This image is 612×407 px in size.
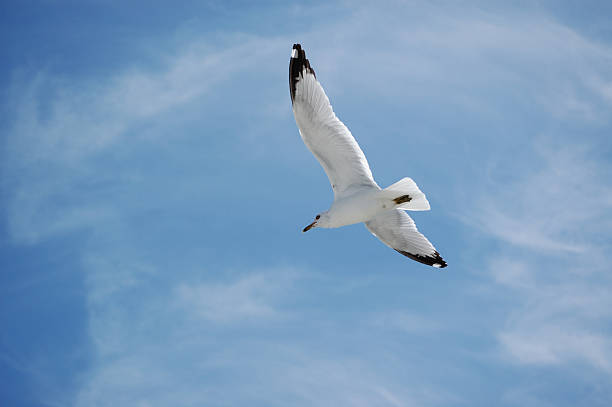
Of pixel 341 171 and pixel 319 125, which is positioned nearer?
pixel 319 125

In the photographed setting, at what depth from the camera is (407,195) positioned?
37.4 feet

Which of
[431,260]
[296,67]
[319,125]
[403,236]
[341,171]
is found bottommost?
[431,260]

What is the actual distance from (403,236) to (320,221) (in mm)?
1722

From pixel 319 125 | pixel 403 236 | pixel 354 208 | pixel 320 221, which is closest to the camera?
pixel 319 125

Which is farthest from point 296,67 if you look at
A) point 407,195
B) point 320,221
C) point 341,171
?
point 407,195

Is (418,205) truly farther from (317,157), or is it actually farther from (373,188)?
(317,157)

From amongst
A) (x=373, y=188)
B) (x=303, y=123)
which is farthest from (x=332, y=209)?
(x=303, y=123)

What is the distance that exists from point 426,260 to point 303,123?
3.65 metres

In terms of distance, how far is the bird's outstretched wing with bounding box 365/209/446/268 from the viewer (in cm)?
1259

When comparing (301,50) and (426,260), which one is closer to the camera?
(301,50)

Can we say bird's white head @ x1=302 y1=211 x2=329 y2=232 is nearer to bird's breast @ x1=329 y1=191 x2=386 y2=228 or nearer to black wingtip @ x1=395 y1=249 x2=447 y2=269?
bird's breast @ x1=329 y1=191 x2=386 y2=228

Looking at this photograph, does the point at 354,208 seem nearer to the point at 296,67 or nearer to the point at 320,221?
the point at 320,221

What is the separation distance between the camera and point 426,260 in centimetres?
1282

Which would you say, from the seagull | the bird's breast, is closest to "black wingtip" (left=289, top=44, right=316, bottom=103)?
the seagull
